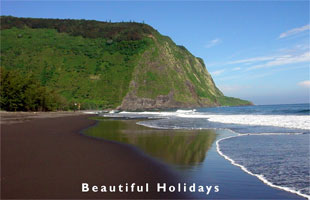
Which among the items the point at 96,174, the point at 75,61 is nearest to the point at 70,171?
the point at 96,174

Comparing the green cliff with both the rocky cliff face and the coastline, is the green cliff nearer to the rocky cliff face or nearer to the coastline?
the rocky cliff face

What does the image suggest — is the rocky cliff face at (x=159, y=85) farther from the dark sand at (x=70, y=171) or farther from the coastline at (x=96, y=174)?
the coastline at (x=96, y=174)

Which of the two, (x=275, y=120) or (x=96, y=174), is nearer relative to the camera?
(x=96, y=174)

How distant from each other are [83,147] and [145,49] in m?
105

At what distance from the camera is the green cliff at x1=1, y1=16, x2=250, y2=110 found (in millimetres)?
96625

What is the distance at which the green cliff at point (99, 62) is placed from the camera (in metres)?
96.6

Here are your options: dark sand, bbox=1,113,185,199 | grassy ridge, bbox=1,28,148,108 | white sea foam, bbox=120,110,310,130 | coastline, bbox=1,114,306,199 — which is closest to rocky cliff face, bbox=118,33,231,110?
grassy ridge, bbox=1,28,148,108

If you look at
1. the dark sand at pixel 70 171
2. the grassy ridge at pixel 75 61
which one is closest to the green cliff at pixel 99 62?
the grassy ridge at pixel 75 61

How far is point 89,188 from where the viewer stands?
234 inches

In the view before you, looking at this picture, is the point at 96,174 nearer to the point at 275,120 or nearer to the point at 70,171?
the point at 70,171

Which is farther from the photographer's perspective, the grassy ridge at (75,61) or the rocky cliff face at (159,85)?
the rocky cliff face at (159,85)

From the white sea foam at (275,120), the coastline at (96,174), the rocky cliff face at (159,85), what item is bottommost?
the coastline at (96,174)

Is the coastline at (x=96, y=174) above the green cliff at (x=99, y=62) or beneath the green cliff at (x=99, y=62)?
beneath

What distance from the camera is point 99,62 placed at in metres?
108
